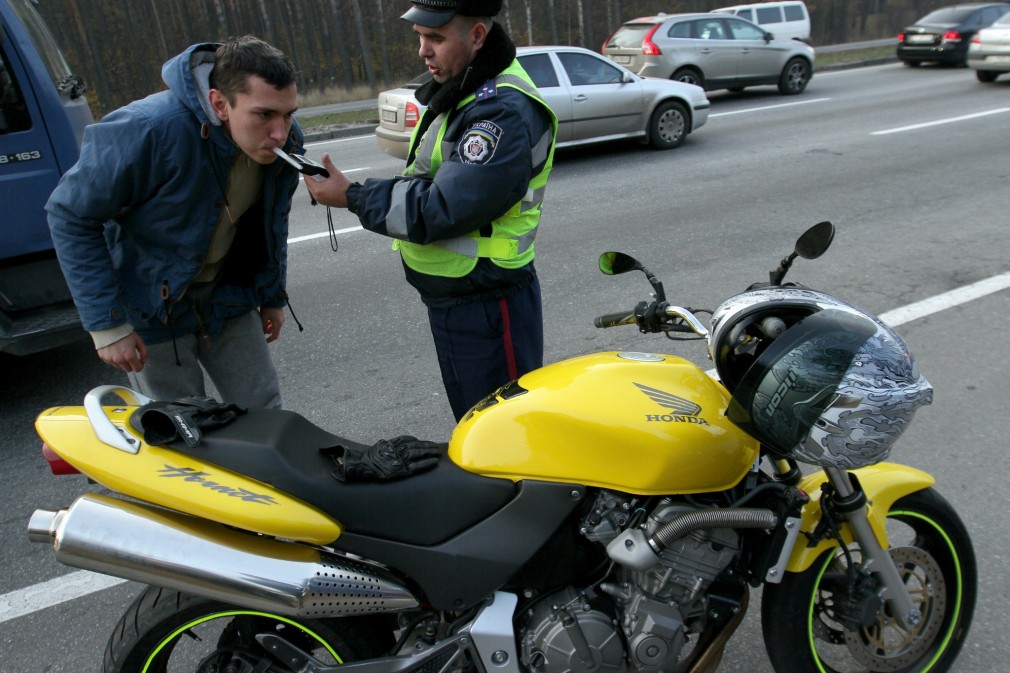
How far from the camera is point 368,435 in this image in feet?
13.3

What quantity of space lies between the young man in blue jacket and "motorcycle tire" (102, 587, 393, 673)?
83cm

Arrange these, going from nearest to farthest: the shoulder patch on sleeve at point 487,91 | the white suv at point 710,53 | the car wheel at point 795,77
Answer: the shoulder patch on sleeve at point 487,91, the white suv at point 710,53, the car wheel at point 795,77

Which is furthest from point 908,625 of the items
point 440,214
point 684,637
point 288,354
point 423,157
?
point 288,354

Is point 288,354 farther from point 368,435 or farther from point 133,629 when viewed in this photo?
point 133,629

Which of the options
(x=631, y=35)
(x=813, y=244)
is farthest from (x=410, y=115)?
(x=813, y=244)

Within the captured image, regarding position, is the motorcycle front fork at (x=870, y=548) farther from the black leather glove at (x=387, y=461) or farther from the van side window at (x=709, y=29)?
the van side window at (x=709, y=29)

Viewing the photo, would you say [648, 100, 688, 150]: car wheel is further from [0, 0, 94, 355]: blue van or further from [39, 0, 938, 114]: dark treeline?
[39, 0, 938, 114]: dark treeline

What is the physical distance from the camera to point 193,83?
7.77 ft

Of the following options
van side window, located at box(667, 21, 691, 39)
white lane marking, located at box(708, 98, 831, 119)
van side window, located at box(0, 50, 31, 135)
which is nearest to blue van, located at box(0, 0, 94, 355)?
van side window, located at box(0, 50, 31, 135)

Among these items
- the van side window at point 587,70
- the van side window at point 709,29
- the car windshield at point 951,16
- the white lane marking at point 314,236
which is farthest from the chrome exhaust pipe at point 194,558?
the car windshield at point 951,16

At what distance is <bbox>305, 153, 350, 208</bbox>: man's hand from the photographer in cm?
230

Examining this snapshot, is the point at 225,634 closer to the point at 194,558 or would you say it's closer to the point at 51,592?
the point at 194,558

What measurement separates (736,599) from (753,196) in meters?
6.50

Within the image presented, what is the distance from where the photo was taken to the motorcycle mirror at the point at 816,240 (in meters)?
2.17
